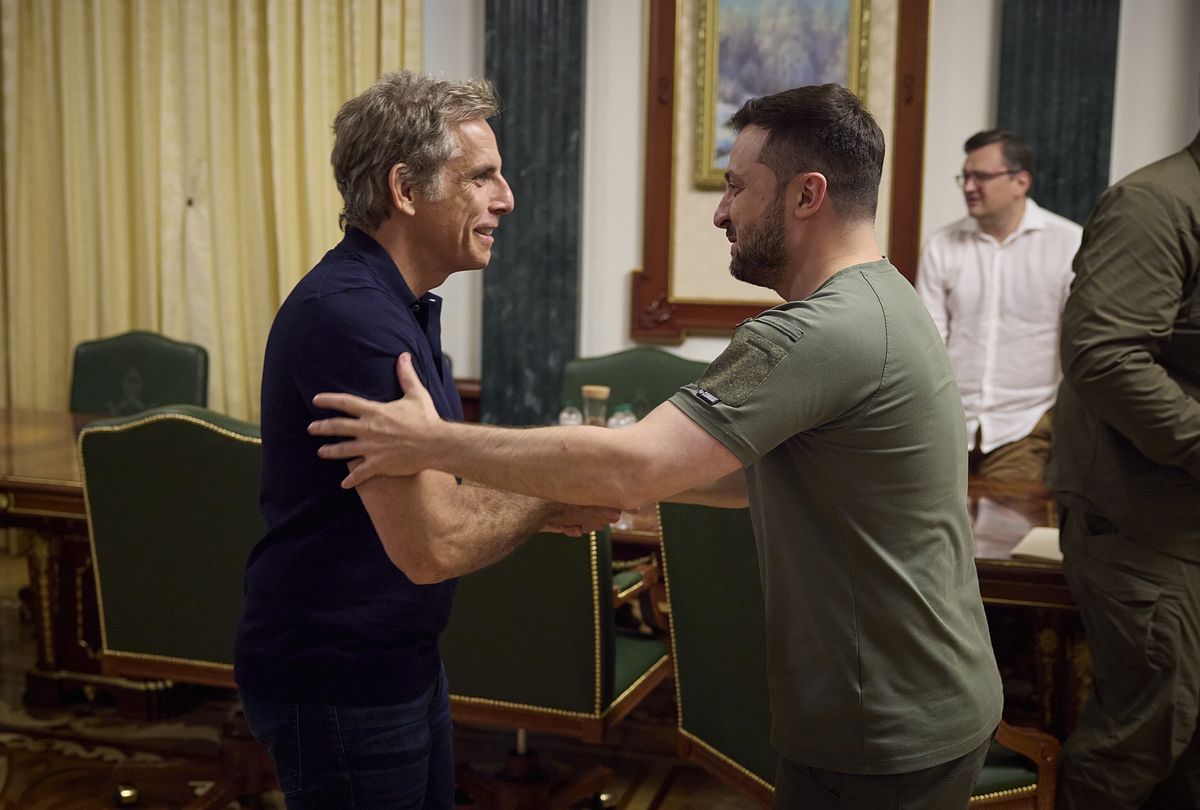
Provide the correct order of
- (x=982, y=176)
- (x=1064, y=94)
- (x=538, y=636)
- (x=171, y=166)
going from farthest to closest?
(x=171, y=166) → (x=1064, y=94) → (x=982, y=176) → (x=538, y=636)

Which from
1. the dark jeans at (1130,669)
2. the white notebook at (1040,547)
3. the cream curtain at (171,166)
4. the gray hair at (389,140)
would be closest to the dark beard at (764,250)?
the gray hair at (389,140)

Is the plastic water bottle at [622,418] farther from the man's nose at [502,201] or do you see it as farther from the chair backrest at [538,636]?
the man's nose at [502,201]

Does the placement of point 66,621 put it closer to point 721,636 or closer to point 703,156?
point 721,636

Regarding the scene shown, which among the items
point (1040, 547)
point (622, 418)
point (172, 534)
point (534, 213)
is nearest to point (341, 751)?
point (172, 534)

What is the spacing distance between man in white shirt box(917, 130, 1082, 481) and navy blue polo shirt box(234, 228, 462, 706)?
3072 mm

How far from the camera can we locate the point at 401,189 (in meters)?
1.58

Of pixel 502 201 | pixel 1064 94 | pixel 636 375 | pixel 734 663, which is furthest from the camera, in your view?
pixel 1064 94

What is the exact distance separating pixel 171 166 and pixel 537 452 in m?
4.38

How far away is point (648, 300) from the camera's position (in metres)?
4.94

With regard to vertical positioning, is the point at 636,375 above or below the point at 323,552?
below

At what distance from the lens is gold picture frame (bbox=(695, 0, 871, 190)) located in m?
4.60

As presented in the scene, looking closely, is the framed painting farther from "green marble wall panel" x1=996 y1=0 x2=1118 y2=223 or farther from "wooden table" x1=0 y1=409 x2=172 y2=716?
"wooden table" x1=0 y1=409 x2=172 y2=716

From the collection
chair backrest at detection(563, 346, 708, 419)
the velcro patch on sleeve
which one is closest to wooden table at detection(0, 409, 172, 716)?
chair backrest at detection(563, 346, 708, 419)

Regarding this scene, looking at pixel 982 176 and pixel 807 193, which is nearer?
pixel 807 193
